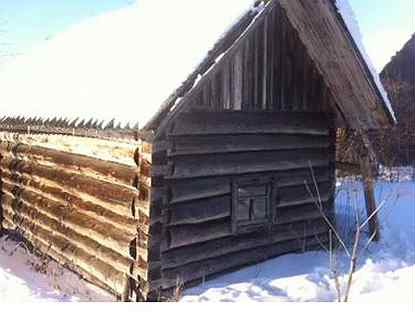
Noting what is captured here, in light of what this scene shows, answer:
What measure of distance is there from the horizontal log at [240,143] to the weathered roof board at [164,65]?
2.49ft

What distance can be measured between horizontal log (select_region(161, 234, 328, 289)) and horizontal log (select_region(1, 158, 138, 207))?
1.02 metres

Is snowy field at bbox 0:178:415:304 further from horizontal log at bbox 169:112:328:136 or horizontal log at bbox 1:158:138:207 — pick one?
horizontal log at bbox 169:112:328:136

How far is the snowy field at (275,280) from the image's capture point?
6.55m

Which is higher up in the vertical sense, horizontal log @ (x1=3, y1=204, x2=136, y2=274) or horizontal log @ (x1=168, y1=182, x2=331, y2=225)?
horizontal log @ (x1=168, y1=182, x2=331, y2=225)

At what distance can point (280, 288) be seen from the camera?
6.79 m

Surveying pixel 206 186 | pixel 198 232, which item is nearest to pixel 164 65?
pixel 206 186

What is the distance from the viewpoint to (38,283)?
24.7 ft

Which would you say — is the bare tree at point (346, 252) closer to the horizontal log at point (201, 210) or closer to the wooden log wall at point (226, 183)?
the wooden log wall at point (226, 183)

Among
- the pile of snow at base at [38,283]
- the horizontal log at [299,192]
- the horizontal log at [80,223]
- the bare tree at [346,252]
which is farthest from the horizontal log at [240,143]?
the pile of snow at base at [38,283]

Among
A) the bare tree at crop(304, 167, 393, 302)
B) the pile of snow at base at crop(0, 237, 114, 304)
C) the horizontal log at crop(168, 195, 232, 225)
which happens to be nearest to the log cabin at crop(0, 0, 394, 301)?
the horizontal log at crop(168, 195, 232, 225)

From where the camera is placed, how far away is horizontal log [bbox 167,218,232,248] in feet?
21.6

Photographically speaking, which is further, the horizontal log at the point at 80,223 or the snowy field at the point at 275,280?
the horizontal log at the point at 80,223

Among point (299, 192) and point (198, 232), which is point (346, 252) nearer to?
point (198, 232)

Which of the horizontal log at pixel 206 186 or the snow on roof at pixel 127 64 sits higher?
the snow on roof at pixel 127 64
